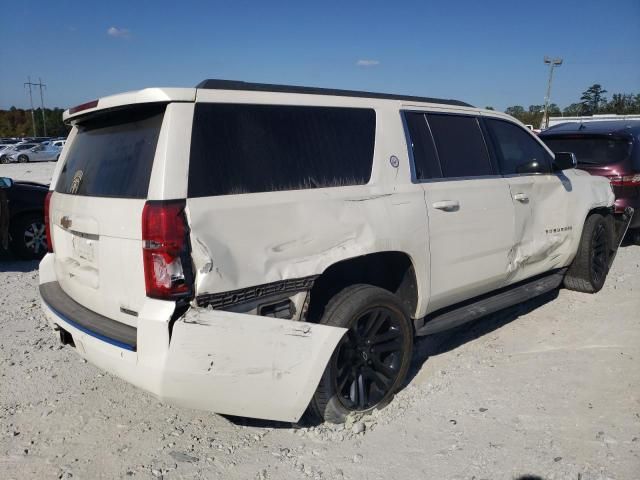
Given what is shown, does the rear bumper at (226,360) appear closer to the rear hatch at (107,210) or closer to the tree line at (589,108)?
the rear hatch at (107,210)

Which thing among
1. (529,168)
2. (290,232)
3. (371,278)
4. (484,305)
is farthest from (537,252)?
(290,232)

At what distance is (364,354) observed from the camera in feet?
10.6

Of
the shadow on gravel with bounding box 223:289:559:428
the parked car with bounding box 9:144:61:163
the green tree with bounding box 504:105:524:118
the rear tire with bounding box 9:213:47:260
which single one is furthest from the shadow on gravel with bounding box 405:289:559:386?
the green tree with bounding box 504:105:524:118

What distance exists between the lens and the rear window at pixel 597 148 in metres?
A: 7.13

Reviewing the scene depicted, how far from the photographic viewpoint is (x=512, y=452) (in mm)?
2855

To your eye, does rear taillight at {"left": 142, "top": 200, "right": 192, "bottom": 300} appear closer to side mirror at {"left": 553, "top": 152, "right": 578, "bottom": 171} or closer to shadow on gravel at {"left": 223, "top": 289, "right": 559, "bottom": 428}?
shadow on gravel at {"left": 223, "top": 289, "right": 559, "bottom": 428}

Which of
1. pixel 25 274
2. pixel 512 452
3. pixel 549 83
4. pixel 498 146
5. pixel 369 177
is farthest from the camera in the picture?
pixel 549 83

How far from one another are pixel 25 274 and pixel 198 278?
536 cm

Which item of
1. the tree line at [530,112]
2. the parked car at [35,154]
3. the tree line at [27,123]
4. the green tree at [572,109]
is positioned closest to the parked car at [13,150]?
the parked car at [35,154]

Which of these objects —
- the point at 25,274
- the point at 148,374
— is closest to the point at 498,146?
the point at 148,374

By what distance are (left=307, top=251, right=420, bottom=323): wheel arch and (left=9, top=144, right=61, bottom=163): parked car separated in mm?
36765

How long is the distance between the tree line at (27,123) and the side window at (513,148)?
276 feet

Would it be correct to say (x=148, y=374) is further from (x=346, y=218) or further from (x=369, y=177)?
(x=369, y=177)

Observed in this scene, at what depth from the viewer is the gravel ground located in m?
2.77
